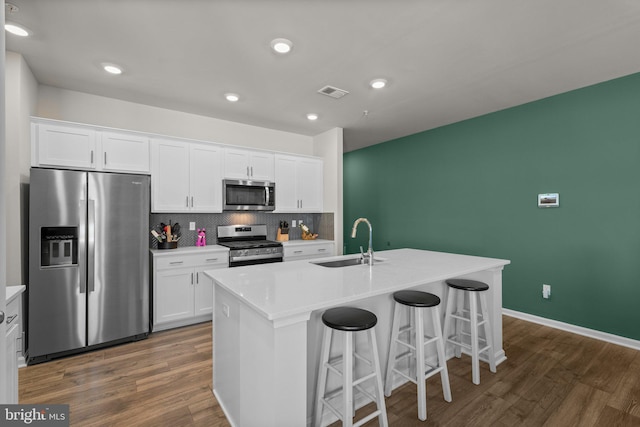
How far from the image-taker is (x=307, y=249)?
4.38 m

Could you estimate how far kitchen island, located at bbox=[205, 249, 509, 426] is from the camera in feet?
4.68

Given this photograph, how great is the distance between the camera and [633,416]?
195 cm

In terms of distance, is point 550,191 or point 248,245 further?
point 248,245

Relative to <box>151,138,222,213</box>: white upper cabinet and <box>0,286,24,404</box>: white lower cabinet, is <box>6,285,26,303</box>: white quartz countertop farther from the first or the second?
<box>151,138,222,213</box>: white upper cabinet

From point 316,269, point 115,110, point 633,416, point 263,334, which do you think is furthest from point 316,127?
point 633,416

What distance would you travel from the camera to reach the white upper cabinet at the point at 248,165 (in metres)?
4.00

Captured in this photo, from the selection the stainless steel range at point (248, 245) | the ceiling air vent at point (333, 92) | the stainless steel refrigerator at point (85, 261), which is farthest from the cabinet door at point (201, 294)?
the ceiling air vent at point (333, 92)

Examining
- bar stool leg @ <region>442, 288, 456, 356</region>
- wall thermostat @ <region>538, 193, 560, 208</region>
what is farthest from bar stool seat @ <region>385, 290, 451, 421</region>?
wall thermostat @ <region>538, 193, 560, 208</region>

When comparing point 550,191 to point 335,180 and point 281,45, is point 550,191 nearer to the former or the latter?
point 335,180

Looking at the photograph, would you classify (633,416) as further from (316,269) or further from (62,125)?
(62,125)

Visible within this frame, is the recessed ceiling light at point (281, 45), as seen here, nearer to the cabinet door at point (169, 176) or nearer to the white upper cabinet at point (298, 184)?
the cabinet door at point (169, 176)

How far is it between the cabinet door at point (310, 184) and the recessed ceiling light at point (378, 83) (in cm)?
182

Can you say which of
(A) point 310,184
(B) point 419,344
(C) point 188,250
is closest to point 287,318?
(B) point 419,344

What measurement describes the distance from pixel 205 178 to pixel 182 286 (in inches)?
53.6
